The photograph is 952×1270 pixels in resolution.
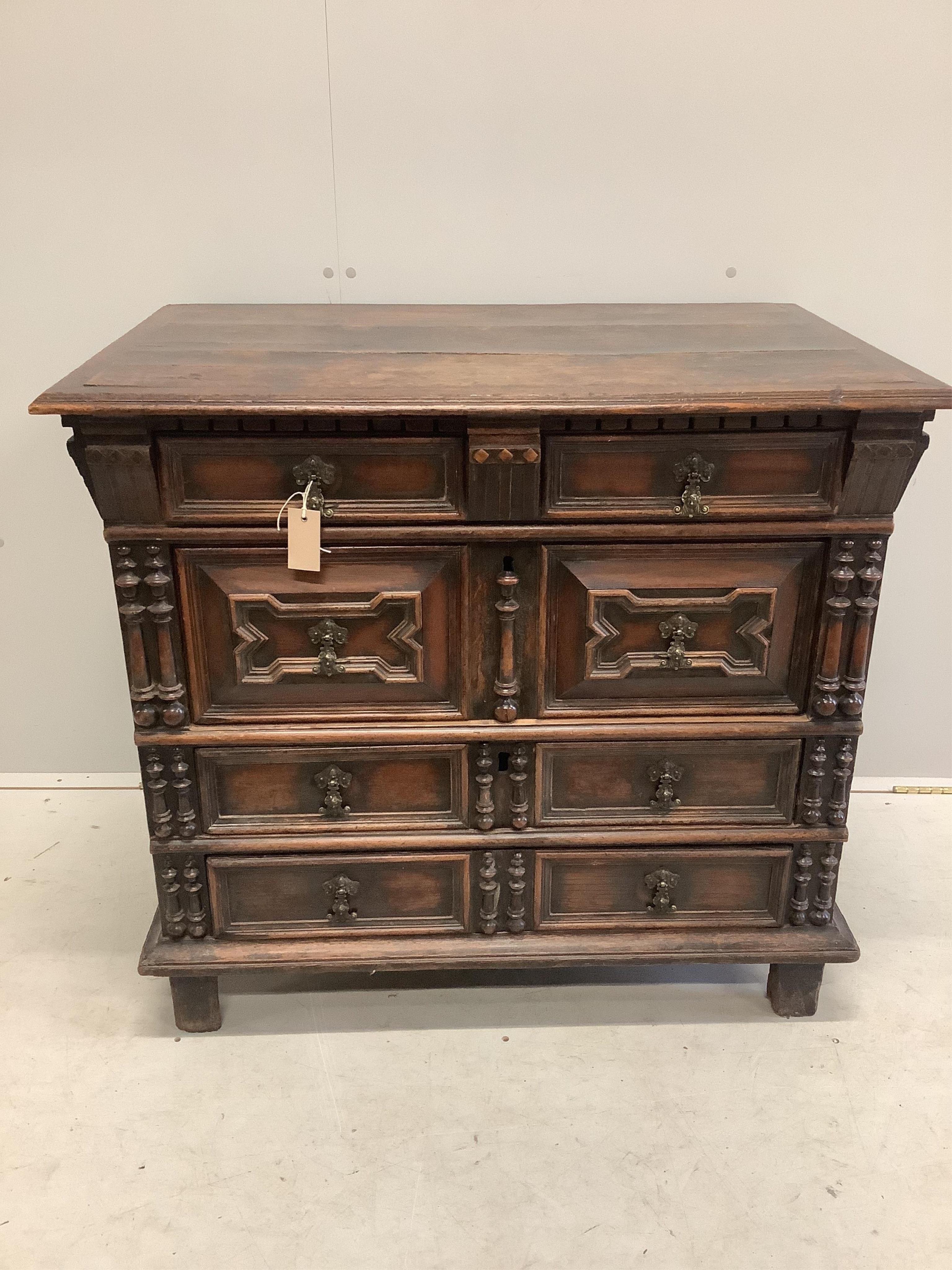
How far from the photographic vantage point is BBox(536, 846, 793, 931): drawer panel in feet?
6.77

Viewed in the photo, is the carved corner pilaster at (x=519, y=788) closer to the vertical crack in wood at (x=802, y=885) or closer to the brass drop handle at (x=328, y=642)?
the brass drop handle at (x=328, y=642)

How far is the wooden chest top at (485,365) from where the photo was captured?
1689 millimetres

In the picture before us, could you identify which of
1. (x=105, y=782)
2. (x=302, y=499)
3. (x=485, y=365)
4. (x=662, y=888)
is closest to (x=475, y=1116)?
(x=662, y=888)

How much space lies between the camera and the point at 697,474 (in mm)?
1779

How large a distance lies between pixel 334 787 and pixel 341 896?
0.23 metres

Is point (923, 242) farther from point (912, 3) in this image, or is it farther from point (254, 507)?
point (254, 507)

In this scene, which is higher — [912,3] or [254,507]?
[912,3]

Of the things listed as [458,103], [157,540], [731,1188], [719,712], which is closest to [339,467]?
[157,540]

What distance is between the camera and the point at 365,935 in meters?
2.10

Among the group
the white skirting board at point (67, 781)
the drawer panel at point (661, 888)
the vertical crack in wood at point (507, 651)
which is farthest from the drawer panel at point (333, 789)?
the white skirting board at point (67, 781)

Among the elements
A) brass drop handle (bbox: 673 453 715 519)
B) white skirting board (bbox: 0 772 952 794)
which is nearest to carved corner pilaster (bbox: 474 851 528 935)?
brass drop handle (bbox: 673 453 715 519)

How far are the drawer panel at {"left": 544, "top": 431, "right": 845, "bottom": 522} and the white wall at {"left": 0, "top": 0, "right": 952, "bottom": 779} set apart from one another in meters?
0.80

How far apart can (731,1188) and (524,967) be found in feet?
1.79

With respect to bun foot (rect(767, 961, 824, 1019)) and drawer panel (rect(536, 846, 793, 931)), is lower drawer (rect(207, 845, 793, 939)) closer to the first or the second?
drawer panel (rect(536, 846, 793, 931))
